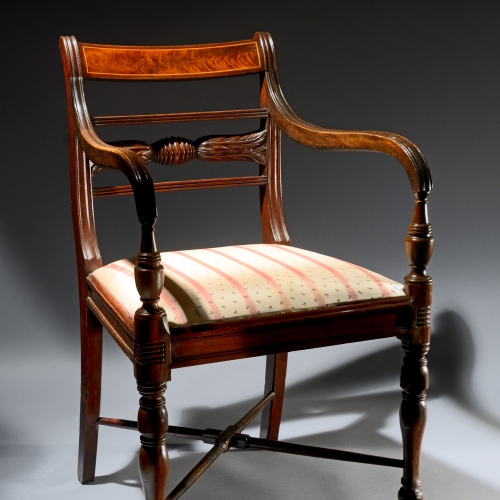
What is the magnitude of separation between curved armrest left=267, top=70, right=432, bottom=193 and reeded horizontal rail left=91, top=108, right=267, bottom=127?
0.16 ft

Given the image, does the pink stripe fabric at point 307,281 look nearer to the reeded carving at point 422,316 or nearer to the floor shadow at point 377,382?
the reeded carving at point 422,316

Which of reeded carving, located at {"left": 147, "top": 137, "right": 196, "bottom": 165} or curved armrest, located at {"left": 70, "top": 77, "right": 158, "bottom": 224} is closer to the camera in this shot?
curved armrest, located at {"left": 70, "top": 77, "right": 158, "bottom": 224}

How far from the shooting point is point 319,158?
2674mm

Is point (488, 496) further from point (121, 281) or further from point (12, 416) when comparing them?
point (12, 416)

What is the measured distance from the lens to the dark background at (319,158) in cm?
254

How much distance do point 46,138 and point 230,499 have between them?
1.21 meters

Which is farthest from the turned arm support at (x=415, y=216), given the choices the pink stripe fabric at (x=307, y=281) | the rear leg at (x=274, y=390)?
the rear leg at (x=274, y=390)

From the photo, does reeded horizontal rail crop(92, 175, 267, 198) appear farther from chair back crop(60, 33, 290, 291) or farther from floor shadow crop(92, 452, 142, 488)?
floor shadow crop(92, 452, 142, 488)

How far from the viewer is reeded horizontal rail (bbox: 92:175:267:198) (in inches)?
74.1

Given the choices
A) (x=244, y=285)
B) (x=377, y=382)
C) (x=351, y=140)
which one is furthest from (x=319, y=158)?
(x=244, y=285)

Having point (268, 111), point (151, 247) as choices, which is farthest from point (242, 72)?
point (151, 247)

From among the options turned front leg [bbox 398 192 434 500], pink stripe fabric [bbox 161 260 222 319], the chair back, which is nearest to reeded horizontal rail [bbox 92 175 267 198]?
the chair back

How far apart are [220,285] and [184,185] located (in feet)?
1.57

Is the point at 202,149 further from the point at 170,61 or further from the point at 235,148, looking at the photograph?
the point at 170,61
